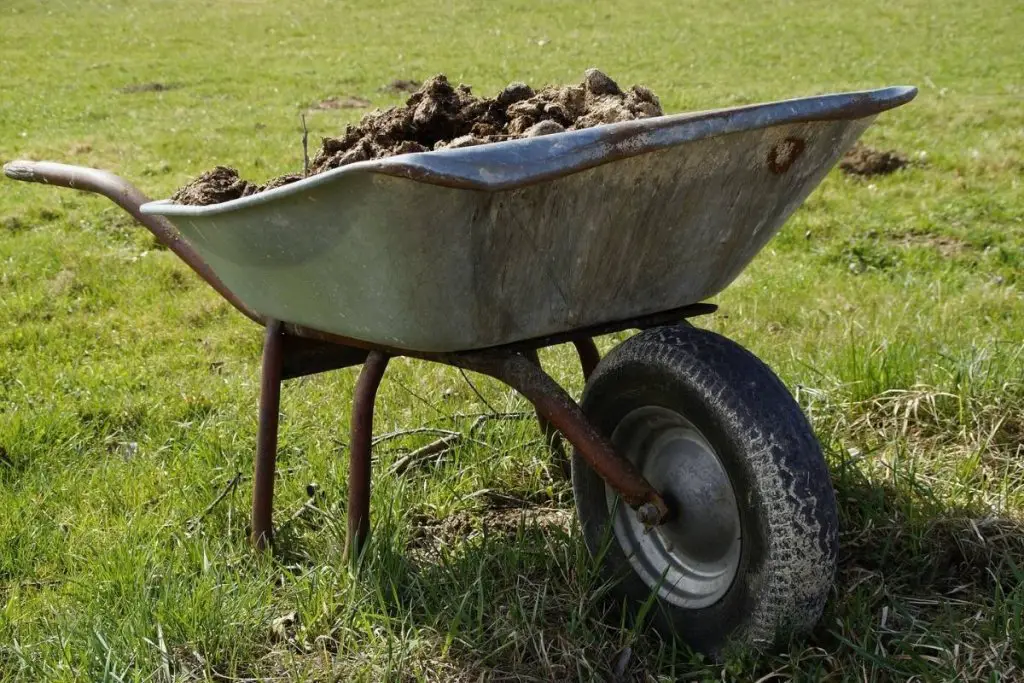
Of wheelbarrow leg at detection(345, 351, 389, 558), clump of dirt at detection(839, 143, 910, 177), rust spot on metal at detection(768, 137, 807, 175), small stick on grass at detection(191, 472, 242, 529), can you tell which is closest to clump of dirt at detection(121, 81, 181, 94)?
clump of dirt at detection(839, 143, 910, 177)

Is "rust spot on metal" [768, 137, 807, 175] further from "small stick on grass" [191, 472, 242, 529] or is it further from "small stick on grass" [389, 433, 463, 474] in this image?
"small stick on grass" [191, 472, 242, 529]

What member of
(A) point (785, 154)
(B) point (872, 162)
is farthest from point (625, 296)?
(B) point (872, 162)

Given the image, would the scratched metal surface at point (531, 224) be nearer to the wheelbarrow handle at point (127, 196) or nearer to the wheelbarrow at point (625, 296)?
Result: the wheelbarrow at point (625, 296)

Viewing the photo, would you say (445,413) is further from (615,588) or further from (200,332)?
(200,332)

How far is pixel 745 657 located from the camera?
1885mm

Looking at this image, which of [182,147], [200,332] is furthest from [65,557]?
[182,147]

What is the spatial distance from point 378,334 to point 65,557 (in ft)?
3.88

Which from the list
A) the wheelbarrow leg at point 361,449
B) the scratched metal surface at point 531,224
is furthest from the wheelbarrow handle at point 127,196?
the wheelbarrow leg at point 361,449

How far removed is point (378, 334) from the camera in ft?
6.56

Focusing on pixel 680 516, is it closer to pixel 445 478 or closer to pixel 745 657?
pixel 745 657

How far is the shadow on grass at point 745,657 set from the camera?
74.5 inches

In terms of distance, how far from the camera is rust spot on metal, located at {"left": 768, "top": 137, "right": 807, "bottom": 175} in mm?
1951

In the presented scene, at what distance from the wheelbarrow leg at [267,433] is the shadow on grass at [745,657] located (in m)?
0.30

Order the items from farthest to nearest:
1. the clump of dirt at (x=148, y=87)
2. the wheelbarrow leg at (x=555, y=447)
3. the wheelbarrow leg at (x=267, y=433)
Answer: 1. the clump of dirt at (x=148, y=87)
2. the wheelbarrow leg at (x=555, y=447)
3. the wheelbarrow leg at (x=267, y=433)
